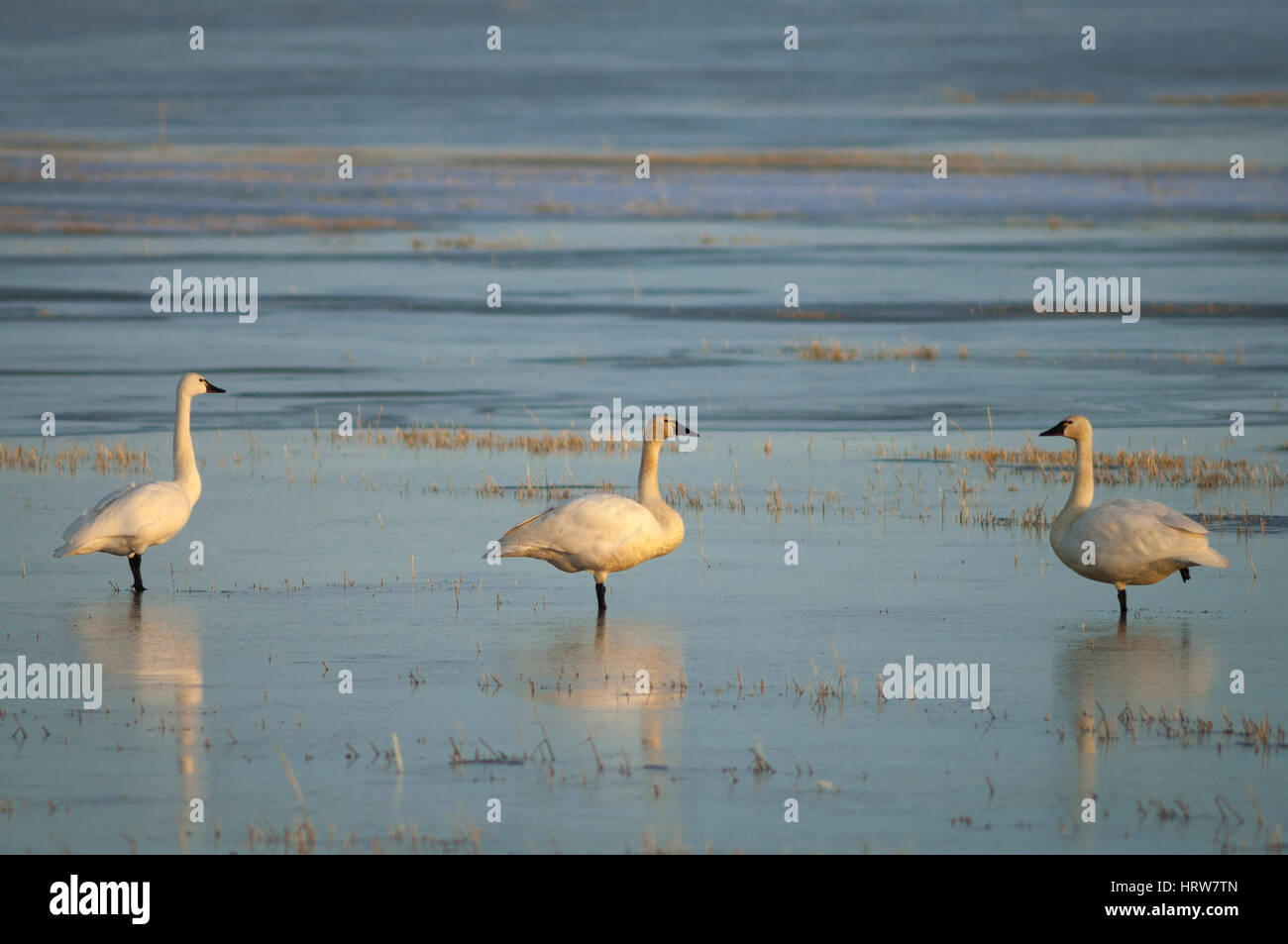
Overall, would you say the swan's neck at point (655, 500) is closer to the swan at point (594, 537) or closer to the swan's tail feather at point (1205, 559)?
the swan at point (594, 537)

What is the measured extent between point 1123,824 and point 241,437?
1412cm

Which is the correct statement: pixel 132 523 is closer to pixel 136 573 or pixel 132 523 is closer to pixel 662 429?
pixel 136 573

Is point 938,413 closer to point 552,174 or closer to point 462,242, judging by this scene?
point 462,242

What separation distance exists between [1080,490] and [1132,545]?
947 mm

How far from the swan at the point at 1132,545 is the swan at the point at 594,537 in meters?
2.45

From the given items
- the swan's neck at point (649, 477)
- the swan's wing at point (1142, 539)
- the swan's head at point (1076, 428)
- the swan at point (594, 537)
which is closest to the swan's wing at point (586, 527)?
the swan at point (594, 537)

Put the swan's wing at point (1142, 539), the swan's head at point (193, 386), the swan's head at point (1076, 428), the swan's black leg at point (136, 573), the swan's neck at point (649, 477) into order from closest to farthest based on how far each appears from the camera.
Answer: the swan's wing at point (1142, 539), the swan's black leg at point (136, 573), the swan's neck at point (649, 477), the swan's head at point (1076, 428), the swan's head at point (193, 386)

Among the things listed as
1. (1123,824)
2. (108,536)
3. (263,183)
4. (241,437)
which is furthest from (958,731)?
(263,183)

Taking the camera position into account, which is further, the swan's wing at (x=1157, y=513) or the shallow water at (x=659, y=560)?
the swan's wing at (x=1157, y=513)

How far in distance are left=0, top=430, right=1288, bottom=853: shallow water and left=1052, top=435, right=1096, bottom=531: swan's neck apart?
521mm

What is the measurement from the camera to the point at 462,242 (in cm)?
Result: 4400

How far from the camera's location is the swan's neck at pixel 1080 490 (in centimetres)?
1249

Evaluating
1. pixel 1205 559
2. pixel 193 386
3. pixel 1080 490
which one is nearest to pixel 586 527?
pixel 1080 490

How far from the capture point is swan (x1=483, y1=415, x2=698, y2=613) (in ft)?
40.2
